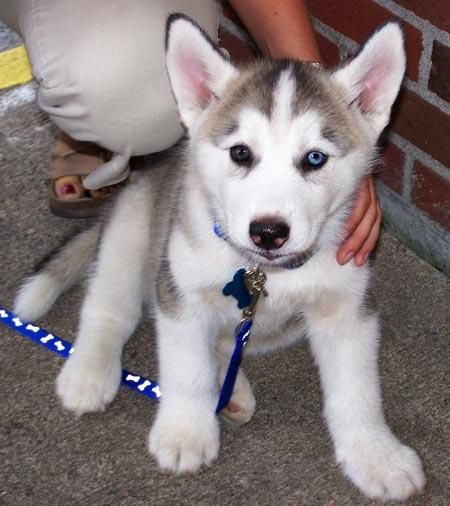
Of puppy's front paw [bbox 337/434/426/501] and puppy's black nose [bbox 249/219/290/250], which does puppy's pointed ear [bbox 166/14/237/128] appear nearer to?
puppy's black nose [bbox 249/219/290/250]

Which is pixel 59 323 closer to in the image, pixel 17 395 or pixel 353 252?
pixel 17 395

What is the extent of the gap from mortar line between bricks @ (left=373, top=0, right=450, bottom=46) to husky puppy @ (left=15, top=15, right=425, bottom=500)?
0.59m

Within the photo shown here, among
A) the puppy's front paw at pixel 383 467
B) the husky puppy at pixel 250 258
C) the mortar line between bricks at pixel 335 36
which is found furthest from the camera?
the mortar line between bricks at pixel 335 36

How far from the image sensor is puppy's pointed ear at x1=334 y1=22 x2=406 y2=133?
2.70 meters

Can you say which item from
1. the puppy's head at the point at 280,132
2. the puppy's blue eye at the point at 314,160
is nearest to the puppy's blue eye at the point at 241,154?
the puppy's head at the point at 280,132

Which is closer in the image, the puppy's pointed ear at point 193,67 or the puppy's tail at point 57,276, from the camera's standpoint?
the puppy's pointed ear at point 193,67

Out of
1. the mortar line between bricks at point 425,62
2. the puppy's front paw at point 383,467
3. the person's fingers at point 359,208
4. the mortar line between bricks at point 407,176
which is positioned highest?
the mortar line between bricks at point 425,62

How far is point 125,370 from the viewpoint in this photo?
11.3 ft

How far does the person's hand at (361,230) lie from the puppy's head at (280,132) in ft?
0.17

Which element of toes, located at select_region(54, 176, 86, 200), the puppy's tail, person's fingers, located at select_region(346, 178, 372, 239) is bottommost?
toes, located at select_region(54, 176, 86, 200)

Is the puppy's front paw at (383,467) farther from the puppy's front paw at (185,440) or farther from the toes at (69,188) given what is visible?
the toes at (69,188)

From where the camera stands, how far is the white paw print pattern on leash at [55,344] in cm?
327

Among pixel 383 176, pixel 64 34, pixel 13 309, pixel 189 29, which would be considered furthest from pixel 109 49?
pixel 383 176

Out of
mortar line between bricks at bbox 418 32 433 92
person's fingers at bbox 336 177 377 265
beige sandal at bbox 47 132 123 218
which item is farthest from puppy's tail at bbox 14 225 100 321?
mortar line between bricks at bbox 418 32 433 92
